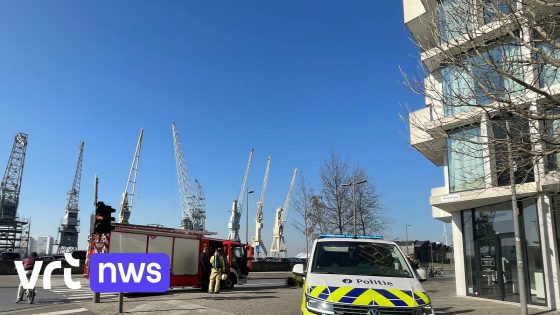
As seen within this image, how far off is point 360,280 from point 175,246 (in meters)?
15.0

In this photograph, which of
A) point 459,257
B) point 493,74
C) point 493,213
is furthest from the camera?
point 459,257

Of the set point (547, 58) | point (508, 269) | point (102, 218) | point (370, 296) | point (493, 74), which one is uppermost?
point (493, 74)

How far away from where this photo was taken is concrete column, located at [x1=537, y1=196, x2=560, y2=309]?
15948mm

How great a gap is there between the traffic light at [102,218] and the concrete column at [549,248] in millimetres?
14035

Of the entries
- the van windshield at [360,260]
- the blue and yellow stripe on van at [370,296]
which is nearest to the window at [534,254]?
the van windshield at [360,260]

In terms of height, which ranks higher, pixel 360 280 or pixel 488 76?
pixel 488 76

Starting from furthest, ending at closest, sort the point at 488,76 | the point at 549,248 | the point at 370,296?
1. the point at 549,248
2. the point at 488,76
3. the point at 370,296

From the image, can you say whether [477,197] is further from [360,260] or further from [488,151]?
[360,260]

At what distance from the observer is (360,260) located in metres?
8.38

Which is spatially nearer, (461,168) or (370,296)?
(370,296)

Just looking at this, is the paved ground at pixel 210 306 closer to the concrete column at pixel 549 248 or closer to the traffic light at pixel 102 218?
the concrete column at pixel 549 248

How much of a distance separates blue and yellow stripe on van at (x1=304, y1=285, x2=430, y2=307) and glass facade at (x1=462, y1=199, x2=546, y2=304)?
11.1 metres

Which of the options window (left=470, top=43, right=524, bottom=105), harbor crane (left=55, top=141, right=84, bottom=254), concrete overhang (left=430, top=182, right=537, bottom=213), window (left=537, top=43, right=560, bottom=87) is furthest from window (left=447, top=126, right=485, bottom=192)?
harbor crane (left=55, top=141, right=84, bottom=254)

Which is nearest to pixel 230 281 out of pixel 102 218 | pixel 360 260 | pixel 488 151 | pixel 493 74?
pixel 102 218
